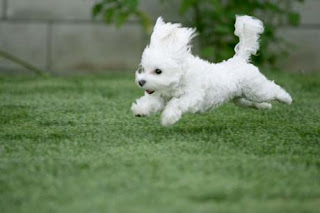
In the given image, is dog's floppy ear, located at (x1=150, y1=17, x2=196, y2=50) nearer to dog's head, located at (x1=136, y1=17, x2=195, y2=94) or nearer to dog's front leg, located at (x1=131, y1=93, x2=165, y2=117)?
dog's head, located at (x1=136, y1=17, x2=195, y2=94)

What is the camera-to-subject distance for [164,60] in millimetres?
3320

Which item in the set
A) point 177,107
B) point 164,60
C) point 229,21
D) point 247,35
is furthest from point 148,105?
point 229,21

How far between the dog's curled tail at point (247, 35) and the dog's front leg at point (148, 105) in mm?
658

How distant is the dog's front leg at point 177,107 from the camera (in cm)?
337

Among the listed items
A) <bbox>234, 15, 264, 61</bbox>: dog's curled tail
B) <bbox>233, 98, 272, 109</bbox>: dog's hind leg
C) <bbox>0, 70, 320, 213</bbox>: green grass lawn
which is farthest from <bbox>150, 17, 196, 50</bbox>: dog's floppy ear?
<bbox>233, 98, 272, 109</bbox>: dog's hind leg

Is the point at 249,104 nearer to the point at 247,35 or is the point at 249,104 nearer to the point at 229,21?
the point at 247,35

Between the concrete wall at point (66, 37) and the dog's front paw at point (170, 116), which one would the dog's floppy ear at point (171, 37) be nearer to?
the dog's front paw at point (170, 116)

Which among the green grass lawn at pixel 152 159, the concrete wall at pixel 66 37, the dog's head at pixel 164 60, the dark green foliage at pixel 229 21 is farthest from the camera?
the concrete wall at pixel 66 37

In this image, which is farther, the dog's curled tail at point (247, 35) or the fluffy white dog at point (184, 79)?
the dog's curled tail at point (247, 35)

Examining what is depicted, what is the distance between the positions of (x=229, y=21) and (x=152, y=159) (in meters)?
4.36

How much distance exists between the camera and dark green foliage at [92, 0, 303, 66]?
6820 millimetres

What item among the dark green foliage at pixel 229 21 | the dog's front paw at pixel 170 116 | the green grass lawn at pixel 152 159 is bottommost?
the green grass lawn at pixel 152 159

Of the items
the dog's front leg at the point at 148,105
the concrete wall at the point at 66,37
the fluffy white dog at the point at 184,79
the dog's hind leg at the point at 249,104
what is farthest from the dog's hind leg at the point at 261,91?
the concrete wall at the point at 66,37

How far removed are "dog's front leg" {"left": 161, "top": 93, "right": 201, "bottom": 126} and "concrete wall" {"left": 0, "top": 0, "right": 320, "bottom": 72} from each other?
425 cm
